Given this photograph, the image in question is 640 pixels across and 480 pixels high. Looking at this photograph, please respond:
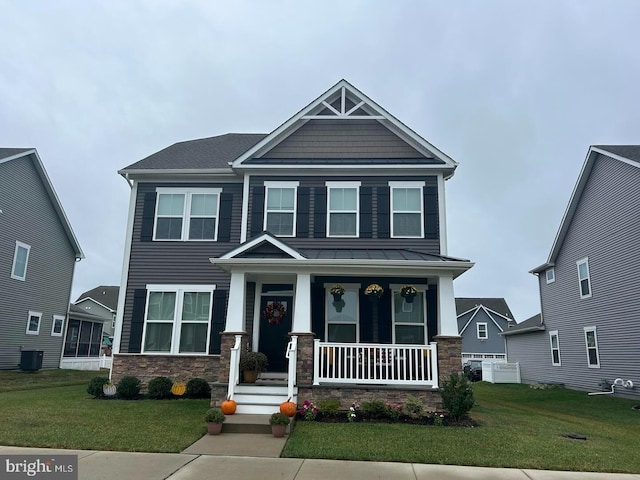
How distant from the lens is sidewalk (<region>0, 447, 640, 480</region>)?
226 inches

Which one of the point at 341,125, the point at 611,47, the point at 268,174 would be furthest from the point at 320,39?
the point at 611,47

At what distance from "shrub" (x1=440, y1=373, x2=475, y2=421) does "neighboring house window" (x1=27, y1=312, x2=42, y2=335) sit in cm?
1832

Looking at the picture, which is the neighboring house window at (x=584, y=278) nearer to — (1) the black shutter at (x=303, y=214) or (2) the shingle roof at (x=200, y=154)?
(1) the black shutter at (x=303, y=214)

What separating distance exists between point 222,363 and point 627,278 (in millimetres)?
13162

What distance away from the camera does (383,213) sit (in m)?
12.9

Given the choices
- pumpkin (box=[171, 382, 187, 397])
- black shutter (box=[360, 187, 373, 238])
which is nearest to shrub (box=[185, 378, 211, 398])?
pumpkin (box=[171, 382, 187, 397])

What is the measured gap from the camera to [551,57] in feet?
58.9

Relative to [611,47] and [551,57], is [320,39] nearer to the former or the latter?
[551,57]

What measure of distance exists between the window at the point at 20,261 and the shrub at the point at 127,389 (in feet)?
34.0

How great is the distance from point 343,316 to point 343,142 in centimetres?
508

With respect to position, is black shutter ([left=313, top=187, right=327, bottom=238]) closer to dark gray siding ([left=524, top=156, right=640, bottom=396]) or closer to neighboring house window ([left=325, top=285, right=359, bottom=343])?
neighboring house window ([left=325, top=285, right=359, bottom=343])

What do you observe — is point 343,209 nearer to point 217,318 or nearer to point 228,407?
point 217,318

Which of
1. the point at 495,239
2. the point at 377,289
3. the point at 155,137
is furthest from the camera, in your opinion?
the point at 155,137

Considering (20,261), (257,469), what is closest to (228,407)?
(257,469)
